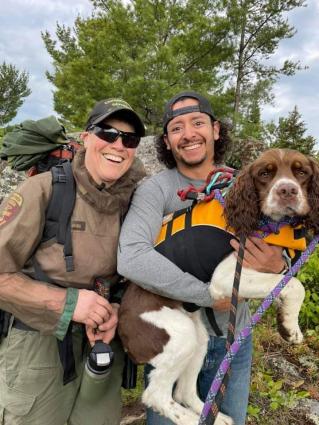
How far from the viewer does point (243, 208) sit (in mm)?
2500

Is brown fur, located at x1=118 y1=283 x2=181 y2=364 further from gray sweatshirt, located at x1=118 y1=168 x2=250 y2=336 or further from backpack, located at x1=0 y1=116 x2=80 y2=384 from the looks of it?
backpack, located at x1=0 y1=116 x2=80 y2=384

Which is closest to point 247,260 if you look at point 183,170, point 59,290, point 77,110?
point 183,170

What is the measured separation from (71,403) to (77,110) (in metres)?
18.4

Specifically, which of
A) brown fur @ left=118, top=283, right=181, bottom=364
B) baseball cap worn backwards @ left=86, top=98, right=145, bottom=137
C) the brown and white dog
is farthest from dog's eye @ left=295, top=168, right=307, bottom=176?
brown fur @ left=118, top=283, right=181, bottom=364

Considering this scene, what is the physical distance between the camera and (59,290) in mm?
2299

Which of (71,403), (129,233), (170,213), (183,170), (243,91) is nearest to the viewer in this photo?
(129,233)

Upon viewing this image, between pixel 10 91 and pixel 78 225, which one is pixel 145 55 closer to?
→ pixel 78 225

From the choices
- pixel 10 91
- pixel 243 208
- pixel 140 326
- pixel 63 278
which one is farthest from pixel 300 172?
pixel 10 91

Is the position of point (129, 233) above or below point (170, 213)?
below

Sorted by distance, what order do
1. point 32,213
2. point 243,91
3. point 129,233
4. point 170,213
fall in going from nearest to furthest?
point 32,213, point 129,233, point 170,213, point 243,91

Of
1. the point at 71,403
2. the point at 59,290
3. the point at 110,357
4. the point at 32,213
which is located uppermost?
the point at 32,213

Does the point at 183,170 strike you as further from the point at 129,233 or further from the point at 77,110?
the point at 77,110

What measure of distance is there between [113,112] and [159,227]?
788mm

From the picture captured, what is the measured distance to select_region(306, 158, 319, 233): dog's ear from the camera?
8.10ft
